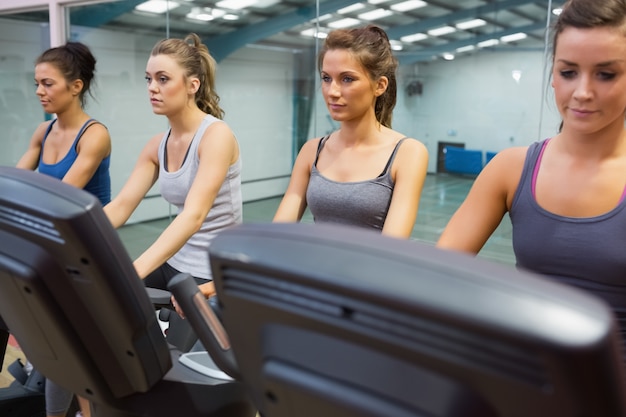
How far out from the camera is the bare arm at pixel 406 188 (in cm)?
144

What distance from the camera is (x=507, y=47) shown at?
10.4ft

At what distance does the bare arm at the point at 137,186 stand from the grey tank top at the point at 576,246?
1.30 meters

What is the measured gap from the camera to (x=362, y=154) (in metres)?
1.61

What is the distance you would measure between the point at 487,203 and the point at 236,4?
12.0 ft

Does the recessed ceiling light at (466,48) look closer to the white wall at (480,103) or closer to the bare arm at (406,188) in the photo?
the white wall at (480,103)

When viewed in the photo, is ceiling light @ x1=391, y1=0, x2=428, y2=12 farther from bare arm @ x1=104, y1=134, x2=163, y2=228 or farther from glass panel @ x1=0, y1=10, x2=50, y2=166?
glass panel @ x1=0, y1=10, x2=50, y2=166

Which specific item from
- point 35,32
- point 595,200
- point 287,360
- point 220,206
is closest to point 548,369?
point 287,360

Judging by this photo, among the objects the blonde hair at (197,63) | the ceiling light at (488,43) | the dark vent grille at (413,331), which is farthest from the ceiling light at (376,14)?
the dark vent grille at (413,331)

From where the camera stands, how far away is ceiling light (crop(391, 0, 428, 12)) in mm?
3363

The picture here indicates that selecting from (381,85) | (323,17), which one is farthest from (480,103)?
(381,85)

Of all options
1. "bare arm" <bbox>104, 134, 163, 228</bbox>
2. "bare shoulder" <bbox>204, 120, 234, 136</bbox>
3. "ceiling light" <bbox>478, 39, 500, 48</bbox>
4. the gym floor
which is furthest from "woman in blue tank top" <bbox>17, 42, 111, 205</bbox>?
"ceiling light" <bbox>478, 39, 500, 48</bbox>

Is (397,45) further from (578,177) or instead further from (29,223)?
(29,223)

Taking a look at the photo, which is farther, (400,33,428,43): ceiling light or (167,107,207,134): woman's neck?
(400,33,428,43): ceiling light

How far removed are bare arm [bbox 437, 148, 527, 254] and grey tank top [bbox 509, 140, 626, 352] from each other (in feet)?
0.11
